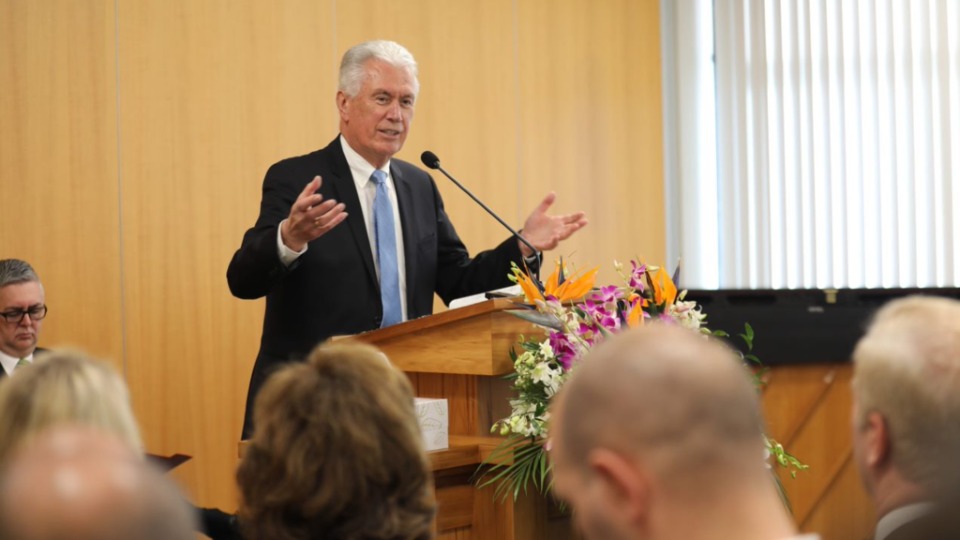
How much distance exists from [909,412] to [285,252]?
Result: 239 cm

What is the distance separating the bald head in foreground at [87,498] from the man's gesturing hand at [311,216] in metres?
2.47

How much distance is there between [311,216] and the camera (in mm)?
3465

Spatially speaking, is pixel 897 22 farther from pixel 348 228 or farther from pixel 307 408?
pixel 307 408

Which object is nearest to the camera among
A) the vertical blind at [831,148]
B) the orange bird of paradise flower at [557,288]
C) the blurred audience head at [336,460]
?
the blurred audience head at [336,460]

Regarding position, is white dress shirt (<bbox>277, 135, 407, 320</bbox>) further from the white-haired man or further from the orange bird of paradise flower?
the white-haired man

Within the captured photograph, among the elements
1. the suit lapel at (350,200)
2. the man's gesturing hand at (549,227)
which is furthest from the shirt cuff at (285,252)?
the man's gesturing hand at (549,227)

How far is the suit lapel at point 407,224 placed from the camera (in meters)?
4.09

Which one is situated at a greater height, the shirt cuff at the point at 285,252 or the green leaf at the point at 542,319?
the shirt cuff at the point at 285,252

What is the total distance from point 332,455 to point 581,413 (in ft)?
1.33

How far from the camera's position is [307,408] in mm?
1548

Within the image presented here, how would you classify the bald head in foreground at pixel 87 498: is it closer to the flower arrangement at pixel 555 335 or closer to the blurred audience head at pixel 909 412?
the blurred audience head at pixel 909 412

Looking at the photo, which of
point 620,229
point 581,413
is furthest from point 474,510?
point 620,229

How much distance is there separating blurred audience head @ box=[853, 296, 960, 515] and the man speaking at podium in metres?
2.18

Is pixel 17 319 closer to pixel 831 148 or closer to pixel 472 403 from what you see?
pixel 472 403
